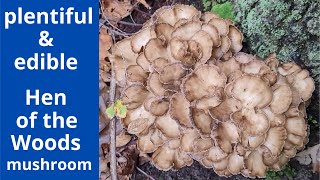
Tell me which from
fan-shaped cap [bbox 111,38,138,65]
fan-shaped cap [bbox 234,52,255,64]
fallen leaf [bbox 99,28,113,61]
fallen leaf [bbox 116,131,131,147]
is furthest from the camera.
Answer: fallen leaf [bbox 99,28,113,61]

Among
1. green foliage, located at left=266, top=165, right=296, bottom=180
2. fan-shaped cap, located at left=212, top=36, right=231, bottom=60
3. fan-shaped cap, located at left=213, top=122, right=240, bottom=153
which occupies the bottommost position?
green foliage, located at left=266, top=165, right=296, bottom=180

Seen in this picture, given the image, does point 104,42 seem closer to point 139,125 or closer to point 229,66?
point 139,125

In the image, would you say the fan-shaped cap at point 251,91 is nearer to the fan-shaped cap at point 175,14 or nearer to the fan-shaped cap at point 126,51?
the fan-shaped cap at point 175,14

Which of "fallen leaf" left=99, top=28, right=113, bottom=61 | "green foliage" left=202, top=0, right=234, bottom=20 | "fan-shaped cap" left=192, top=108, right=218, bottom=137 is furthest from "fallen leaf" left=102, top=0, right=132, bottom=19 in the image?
"fan-shaped cap" left=192, top=108, right=218, bottom=137

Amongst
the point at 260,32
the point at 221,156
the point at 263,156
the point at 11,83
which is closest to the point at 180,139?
the point at 221,156

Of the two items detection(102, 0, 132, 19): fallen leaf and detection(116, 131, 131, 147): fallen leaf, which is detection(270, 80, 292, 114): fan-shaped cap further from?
A: detection(102, 0, 132, 19): fallen leaf

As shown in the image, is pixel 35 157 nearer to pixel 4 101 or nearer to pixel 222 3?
pixel 4 101

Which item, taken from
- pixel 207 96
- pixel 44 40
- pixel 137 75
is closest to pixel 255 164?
pixel 207 96
